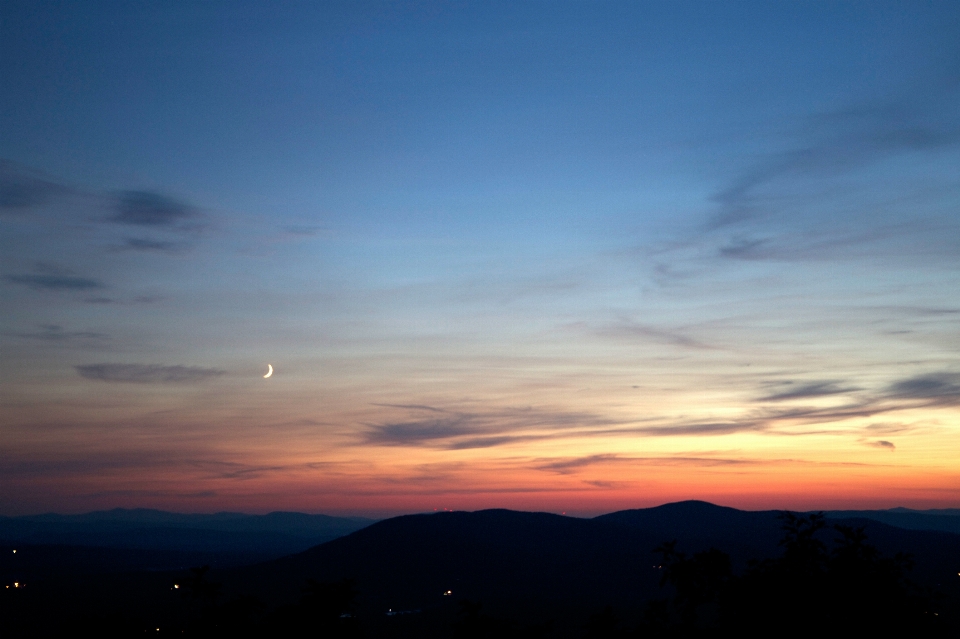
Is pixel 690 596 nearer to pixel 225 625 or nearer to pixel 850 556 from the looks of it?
pixel 850 556

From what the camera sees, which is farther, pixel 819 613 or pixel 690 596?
pixel 690 596

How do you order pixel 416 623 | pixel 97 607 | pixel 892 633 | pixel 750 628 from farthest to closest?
pixel 97 607
pixel 416 623
pixel 750 628
pixel 892 633

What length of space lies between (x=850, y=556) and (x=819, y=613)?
291 centimetres

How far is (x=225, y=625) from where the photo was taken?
3953cm

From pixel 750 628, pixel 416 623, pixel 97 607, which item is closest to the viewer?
pixel 750 628

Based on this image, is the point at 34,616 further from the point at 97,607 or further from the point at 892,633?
the point at 892,633

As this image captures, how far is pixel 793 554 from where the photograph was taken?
1292 inches

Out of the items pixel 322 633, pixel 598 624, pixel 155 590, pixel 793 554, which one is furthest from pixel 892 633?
pixel 155 590

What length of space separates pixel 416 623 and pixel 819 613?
13723 cm

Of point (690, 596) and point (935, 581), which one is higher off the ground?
point (690, 596)

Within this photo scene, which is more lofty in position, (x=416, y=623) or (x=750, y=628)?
(x=750, y=628)

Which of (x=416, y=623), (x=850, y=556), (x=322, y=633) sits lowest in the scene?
(x=416, y=623)

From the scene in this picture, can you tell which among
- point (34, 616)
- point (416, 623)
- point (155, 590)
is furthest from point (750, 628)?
point (155, 590)

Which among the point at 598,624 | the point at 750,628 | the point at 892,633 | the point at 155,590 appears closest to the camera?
the point at 892,633
